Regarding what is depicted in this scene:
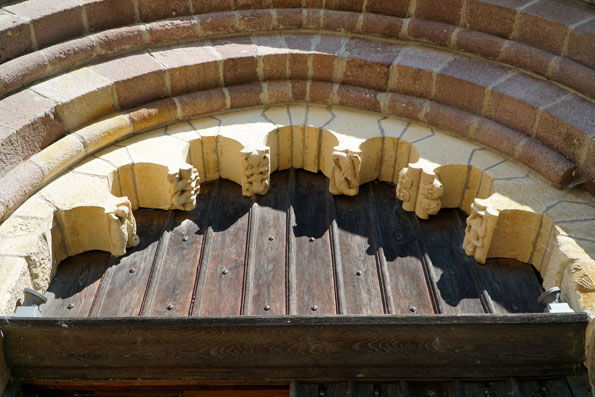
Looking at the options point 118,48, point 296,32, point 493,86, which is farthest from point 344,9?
point 118,48

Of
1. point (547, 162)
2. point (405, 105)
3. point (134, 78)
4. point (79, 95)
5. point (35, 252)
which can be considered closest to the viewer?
point (35, 252)

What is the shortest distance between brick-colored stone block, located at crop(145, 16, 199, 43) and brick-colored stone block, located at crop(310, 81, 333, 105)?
104 centimetres

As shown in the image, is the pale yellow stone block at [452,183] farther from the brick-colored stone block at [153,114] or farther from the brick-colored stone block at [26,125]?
the brick-colored stone block at [26,125]

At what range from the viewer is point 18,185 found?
4645mm

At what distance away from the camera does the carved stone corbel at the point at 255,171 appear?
525 cm

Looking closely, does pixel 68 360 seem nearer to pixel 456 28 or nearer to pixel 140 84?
pixel 140 84

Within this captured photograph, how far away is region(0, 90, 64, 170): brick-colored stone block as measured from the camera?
4.67 metres

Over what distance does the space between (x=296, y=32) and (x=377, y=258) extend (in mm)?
2186

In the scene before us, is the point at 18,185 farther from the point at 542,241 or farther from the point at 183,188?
the point at 542,241

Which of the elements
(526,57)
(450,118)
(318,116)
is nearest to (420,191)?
(450,118)

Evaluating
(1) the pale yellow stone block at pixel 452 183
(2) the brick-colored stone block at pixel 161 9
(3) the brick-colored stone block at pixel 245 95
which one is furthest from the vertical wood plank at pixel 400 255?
(2) the brick-colored stone block at pixel 161 9

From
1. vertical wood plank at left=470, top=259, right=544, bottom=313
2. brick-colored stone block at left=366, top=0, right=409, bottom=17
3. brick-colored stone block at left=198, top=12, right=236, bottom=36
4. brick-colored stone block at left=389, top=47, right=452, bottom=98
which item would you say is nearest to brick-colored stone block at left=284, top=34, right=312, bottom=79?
brick-colored stone block at left=198, top=12, right=236, bottom=36

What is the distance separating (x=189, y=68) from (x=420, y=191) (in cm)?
198

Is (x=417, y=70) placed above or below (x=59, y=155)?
above
